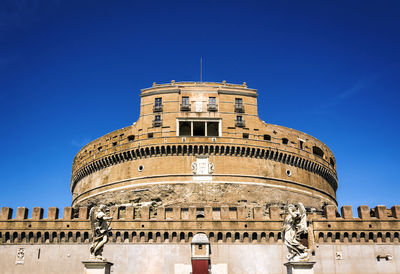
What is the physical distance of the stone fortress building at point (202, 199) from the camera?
32469 mm

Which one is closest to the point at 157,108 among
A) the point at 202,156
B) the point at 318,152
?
the point at 202,156

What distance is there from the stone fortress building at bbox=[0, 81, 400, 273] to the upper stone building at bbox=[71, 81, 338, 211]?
0.35ft

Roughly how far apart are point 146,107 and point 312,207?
20249 millimetres

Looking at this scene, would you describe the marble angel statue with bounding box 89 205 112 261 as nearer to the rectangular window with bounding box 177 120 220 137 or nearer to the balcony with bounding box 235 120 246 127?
the rectangular window with bounding box 177 120 220 137

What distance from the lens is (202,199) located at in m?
40.2

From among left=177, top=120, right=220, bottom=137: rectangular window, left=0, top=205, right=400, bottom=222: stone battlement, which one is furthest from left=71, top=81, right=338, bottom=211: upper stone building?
left=0, top=205, right=400, bottom=222: stone battlement

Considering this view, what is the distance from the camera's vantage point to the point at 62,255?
1287 inches

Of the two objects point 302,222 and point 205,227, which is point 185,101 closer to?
point 205,227

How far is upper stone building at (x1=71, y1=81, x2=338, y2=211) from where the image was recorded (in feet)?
136

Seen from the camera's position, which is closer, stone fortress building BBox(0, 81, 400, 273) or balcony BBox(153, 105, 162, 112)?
stone fortress building BBox(0, 81, 400, 273)

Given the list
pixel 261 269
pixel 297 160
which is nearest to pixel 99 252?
pixel 261 269

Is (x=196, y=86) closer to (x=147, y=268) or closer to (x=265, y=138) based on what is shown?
(x=265, y=138)

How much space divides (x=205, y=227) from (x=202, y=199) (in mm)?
7397

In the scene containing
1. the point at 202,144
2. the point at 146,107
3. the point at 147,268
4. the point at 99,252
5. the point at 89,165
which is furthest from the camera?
the point at 89,165
